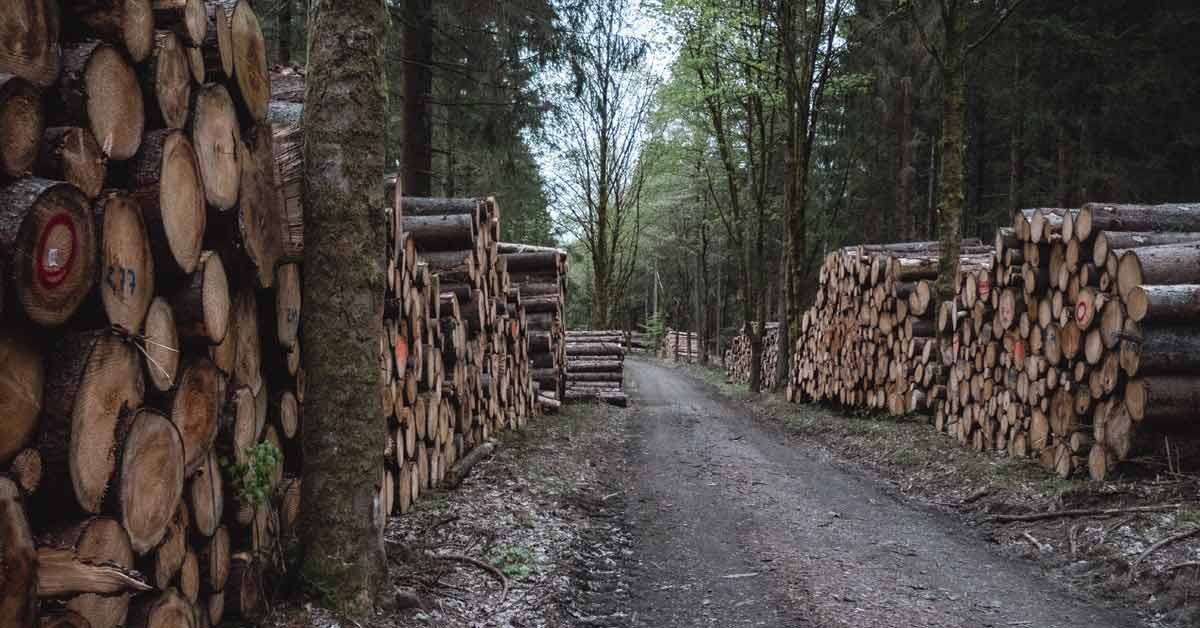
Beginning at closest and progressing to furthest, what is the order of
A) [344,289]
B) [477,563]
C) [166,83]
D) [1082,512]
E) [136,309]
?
[136,309] < [166,83] < [344,289] < [477,563] < [1082,512]

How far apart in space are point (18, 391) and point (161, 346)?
697 mm

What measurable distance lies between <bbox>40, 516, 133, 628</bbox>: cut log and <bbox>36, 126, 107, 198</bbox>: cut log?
109cm

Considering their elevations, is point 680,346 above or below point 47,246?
below

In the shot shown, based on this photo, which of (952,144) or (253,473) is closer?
(253,473)

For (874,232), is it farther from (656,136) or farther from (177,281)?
(177,281)

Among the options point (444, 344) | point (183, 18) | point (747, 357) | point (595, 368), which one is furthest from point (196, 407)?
point (747, 357)

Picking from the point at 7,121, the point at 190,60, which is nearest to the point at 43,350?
the point at 7,121

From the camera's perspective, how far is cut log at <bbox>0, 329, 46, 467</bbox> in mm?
2051

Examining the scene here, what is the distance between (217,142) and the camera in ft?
10.7

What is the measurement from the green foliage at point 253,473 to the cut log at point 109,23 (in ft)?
5.92

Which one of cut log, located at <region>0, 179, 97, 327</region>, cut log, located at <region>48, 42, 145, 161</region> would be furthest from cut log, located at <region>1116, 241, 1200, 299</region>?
cut log, located at <region>0, 179, 97, 327</region>

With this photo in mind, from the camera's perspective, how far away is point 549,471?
323 inches

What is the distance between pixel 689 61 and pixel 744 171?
463 inches

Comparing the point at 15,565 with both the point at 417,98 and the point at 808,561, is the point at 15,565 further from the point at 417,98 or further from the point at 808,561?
the point at 417,98
